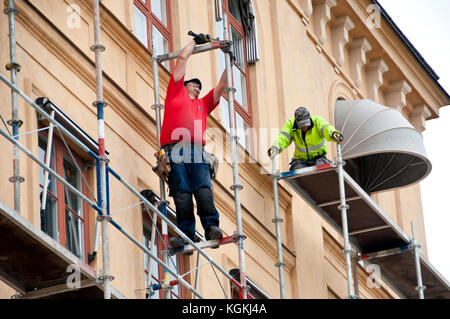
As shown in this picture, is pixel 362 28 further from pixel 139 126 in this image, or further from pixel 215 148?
pixel 139 126

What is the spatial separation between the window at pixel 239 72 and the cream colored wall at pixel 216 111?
0.51ft

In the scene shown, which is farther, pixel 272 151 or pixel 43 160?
pixel 272 151

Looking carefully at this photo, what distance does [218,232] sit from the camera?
1527 cm

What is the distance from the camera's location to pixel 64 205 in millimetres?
14766

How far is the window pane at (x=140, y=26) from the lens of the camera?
17625mm

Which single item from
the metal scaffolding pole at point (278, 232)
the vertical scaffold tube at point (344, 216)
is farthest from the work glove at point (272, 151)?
the vertical scaffold tube at point (344, 216)

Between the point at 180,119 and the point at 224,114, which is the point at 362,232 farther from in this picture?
the point at 180,119

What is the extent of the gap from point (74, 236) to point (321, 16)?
1013 cm

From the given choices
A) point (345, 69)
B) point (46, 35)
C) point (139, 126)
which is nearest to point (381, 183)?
point (345, 69)

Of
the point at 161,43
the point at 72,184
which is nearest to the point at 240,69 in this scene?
the point at 161,43

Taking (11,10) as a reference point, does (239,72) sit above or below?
above

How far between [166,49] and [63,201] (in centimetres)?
411

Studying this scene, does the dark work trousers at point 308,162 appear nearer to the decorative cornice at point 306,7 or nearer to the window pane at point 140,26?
the window pane at point 140,26

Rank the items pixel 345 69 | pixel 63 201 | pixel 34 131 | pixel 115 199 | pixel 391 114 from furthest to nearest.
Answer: pixel 345 69
pixel 391 114
pixel 115 199
pixel 63 201
pixel 34 131
